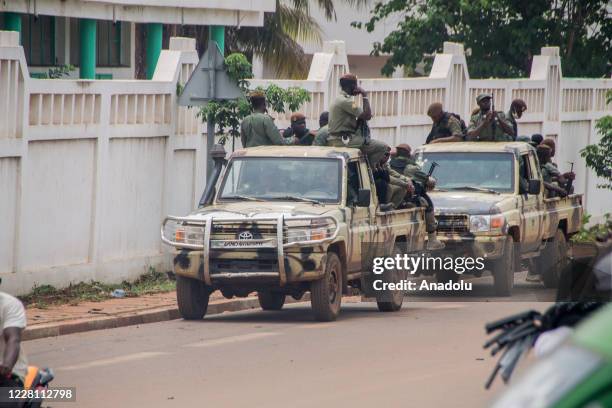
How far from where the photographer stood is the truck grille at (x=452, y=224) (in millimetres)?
16312

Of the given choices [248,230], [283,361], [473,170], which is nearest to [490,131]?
[473,170]

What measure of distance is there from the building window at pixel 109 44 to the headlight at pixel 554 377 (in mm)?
28328

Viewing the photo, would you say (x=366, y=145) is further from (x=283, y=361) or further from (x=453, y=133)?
(x=283, y=361)

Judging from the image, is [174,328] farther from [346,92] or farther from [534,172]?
[534,172]

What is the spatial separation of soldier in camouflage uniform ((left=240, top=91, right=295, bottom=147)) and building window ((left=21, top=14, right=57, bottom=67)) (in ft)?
40.4

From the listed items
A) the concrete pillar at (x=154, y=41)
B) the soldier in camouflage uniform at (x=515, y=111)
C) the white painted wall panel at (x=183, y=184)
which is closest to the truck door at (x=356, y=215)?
the white painted wall panel at (x=183, y=184)

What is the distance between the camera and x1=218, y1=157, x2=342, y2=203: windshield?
14047mm

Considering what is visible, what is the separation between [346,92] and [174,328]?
359 cm

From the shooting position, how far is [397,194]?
50.3 feet

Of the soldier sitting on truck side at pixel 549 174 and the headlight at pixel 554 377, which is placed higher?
the headlight at pixel 554 377

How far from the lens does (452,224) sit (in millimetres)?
16391

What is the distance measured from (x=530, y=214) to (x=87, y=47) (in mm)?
11943

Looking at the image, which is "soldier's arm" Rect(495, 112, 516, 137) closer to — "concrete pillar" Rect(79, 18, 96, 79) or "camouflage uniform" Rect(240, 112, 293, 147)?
"camouflage uniform" Rect(240, 112, 293, 147)

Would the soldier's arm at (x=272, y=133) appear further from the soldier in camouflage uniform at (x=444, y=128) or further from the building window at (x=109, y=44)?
the building window at (x=109, y=44)
